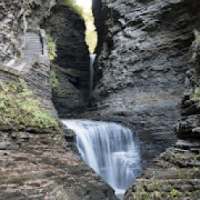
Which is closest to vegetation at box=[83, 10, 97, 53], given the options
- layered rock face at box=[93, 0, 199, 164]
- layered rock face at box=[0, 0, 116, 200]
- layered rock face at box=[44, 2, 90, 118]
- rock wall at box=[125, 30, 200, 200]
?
layered rock face at box=[44, 2, 90, 118]

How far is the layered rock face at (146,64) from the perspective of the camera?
22141 millimetres

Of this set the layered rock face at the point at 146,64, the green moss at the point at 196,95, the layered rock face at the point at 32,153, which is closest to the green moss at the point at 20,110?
Answer: the layered rock face at the point at 32,153

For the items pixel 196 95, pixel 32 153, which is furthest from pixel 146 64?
pixel 32 153

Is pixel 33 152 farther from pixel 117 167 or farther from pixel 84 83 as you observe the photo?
pixel 84 83

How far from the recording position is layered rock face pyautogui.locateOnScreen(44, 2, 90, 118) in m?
28.8

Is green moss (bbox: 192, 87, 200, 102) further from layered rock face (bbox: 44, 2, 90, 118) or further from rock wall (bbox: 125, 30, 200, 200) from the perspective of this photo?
layered rock face (bbox: 44, 2, 90, 118)

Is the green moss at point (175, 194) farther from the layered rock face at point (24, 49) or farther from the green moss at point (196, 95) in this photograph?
the layered rock face at point (24, 49)

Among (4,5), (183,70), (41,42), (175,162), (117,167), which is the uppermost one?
(4,5)

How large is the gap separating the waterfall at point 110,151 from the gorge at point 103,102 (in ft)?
0.19

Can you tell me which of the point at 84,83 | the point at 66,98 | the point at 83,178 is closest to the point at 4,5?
the point at 83,178

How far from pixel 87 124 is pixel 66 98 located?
840 centimetres

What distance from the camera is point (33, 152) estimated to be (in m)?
10.8

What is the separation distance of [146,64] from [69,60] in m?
8.17

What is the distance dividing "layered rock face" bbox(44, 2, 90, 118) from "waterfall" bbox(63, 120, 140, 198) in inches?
318
